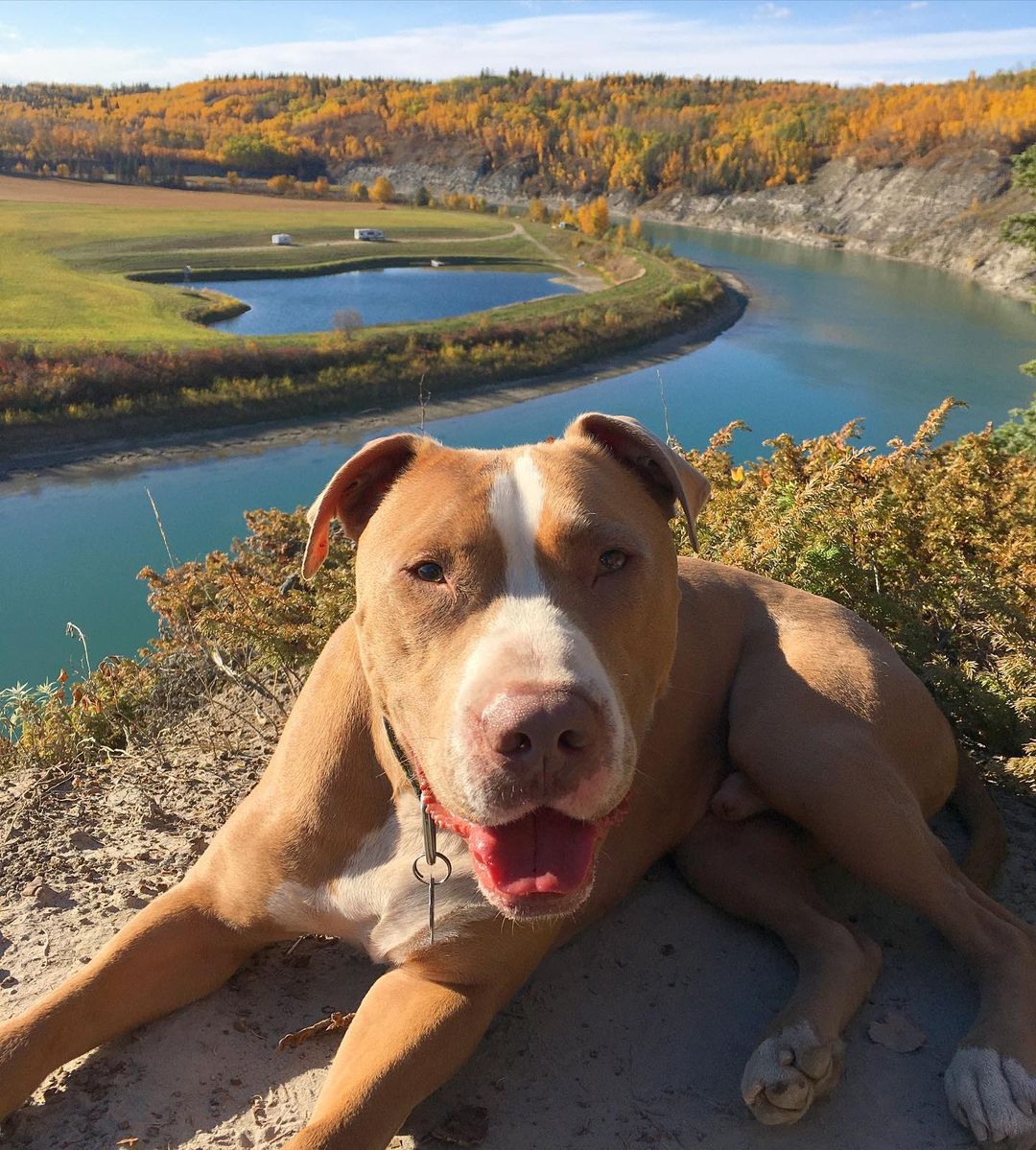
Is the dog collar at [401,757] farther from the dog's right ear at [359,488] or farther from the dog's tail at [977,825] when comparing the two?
the dog's tail at [977,825]

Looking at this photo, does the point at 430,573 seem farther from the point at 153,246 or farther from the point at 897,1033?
the point at 153,246

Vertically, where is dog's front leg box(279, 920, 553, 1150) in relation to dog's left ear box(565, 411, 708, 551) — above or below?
below

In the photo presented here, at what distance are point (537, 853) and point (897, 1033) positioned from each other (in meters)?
1.57

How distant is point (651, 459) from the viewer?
2854 millimetres

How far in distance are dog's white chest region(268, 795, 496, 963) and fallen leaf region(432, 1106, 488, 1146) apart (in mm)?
462

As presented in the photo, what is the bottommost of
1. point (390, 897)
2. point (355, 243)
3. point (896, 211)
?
point (355, 243)

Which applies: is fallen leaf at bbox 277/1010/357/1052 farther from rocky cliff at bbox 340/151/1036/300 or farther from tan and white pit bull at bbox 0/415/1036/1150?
rocky cliff at bbox 340/151/1036/300

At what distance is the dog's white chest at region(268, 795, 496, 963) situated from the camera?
8.89 feet

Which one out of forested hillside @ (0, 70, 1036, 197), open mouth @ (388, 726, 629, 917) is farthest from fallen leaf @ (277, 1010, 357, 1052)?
forested hillside @ (0, 70, 1036, 197)

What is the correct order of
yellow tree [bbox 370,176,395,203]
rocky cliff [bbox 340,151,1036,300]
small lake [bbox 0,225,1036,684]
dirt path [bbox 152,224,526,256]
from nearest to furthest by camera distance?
small lake [bbox 0,225,1036,684] → dirt path [bbox 152,224,526,256] → rocky cliff [bbox 340,151,1036,300] → yellow tree [bbox 370,176,395,203]

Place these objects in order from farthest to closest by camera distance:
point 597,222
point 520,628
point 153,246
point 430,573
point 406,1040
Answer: point 597,222, point 153,246, point 406,1040, point 430,573, point 520,628

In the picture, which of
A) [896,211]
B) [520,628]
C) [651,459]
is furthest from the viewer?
[896,211]

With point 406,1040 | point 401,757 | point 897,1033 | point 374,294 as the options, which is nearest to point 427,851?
point 401,757


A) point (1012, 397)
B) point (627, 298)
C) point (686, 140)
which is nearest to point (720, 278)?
point (627, 298)
